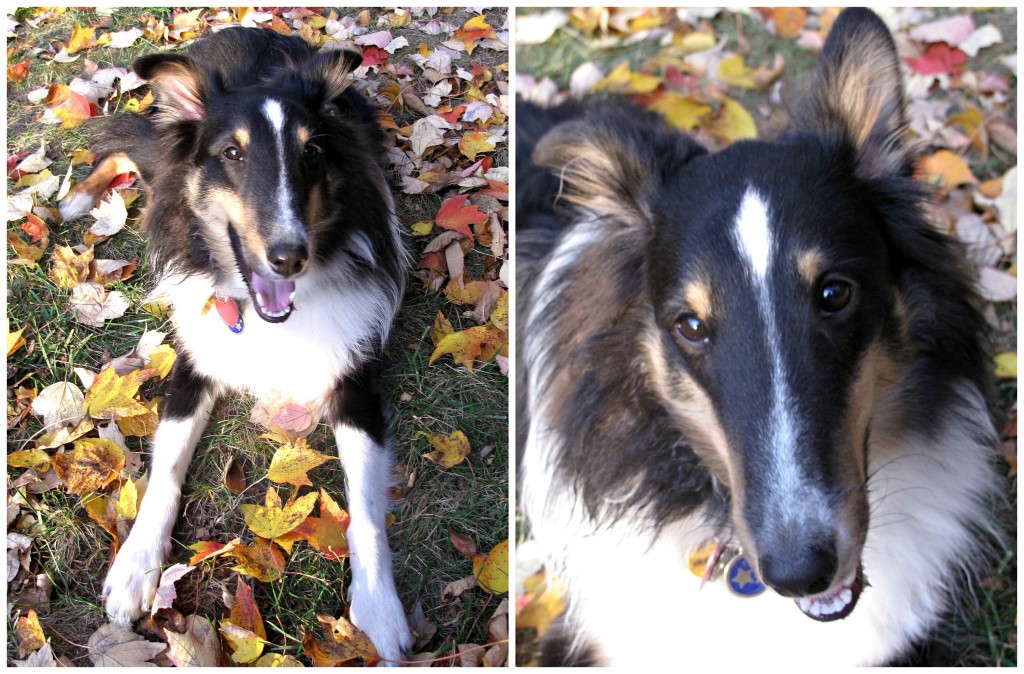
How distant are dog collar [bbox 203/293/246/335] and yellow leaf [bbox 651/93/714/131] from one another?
6.38ft

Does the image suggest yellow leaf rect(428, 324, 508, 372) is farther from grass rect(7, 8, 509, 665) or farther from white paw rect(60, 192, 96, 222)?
white paw rect(60, 192, 96, 222)

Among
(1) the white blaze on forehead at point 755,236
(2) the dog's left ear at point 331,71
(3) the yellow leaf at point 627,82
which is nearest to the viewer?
(1) the white blaze on forehead at point 755,236

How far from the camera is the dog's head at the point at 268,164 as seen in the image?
2.24m

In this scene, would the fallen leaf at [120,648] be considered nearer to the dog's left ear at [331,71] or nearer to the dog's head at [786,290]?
the dog's head at [786,290]

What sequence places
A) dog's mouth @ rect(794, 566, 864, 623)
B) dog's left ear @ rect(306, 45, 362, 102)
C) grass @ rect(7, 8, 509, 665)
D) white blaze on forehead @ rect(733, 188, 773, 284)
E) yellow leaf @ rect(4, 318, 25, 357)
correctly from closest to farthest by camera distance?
1. white blaze on forehead @ rect(733, 188, 773, 284)
2. dog's mouth @ rect(794, 566, 864, 623)
3. grass @ rect(7, 8, 509, 665)
4. dog's left ear @ rect(306, 45, 362, 102)
5. yellow leaf @ rect(4, 318, 25, 357)

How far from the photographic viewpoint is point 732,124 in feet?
10.7

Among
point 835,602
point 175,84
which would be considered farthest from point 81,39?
point 835,602

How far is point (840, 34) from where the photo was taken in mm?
1818

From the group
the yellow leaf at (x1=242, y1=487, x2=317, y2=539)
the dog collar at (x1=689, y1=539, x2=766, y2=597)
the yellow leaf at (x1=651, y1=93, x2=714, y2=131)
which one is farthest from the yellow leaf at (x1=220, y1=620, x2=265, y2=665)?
the yellow leaf at (x1=651, y1=93, x2=714, y2=131)

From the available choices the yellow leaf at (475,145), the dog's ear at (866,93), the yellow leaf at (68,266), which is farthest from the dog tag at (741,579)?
the yellow leaf at (68,266)

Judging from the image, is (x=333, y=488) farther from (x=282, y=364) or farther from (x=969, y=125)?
(x=969, y=125)

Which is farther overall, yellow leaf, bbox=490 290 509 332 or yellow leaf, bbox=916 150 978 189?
yellow leaf, bbox=916 150 978 189

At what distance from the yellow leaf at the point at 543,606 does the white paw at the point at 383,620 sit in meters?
0.39

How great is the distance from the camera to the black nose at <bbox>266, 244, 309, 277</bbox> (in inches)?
86.7
